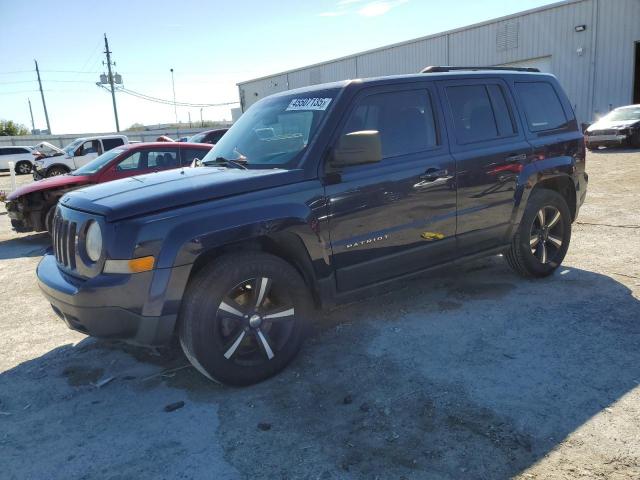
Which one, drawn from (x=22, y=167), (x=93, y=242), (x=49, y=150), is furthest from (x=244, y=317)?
(x=22, y=167)

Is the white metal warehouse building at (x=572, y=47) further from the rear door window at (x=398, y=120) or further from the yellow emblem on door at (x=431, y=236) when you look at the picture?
the yellow emblem on door at (x=431, y=236)

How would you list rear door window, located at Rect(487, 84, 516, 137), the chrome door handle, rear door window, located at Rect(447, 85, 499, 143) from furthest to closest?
rear door window, located at Rect(487, 84, 516, 137) → rear door window, located at Rect(447, 85, 499, 143) → the chrome door handle

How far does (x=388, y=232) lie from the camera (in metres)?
3.81

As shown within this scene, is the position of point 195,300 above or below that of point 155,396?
above

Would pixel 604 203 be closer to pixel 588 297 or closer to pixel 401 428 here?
pixel 588 297

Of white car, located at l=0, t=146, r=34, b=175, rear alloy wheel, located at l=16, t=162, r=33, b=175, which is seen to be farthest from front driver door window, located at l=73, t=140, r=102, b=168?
white car, located at l=0, t=146, r=34, b=175

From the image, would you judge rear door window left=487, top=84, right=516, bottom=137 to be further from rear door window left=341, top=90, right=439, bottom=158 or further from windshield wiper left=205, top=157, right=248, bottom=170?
windshield wiper left=205, top=157, right=248, bottom=170

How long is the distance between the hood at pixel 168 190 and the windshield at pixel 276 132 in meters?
0.22

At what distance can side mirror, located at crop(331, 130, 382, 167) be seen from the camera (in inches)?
132

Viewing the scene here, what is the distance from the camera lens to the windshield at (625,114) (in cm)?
1750

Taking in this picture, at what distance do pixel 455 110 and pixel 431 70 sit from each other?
0.51 meters

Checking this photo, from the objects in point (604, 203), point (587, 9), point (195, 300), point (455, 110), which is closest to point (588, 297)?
point (455, 110)

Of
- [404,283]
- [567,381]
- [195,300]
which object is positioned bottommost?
[567,381]

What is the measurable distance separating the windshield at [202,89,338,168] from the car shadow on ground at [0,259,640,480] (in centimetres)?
147
